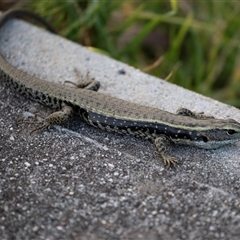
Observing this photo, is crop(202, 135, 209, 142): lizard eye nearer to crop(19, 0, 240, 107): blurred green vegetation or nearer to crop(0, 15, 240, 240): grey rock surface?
crop(0, 15, 240, 240): grey rock surface

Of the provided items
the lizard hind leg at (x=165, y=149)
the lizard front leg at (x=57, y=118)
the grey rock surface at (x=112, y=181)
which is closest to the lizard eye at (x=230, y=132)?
the grey rock surface at (x=112, y=181)

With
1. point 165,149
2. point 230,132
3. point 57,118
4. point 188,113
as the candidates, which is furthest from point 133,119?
point 230,132

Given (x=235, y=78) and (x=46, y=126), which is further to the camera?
(x=235, y=78)

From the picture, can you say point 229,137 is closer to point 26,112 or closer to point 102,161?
point 102,161

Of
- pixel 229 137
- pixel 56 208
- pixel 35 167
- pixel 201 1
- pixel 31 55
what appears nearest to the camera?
Result: pixel 56 208

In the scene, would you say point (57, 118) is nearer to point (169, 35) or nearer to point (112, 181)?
point (112, 181)

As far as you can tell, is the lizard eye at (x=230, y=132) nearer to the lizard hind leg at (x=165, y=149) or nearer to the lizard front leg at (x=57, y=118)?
the lizard hind leg at (x=165, y=149)

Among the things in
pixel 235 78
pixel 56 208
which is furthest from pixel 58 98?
pixel 235 78
